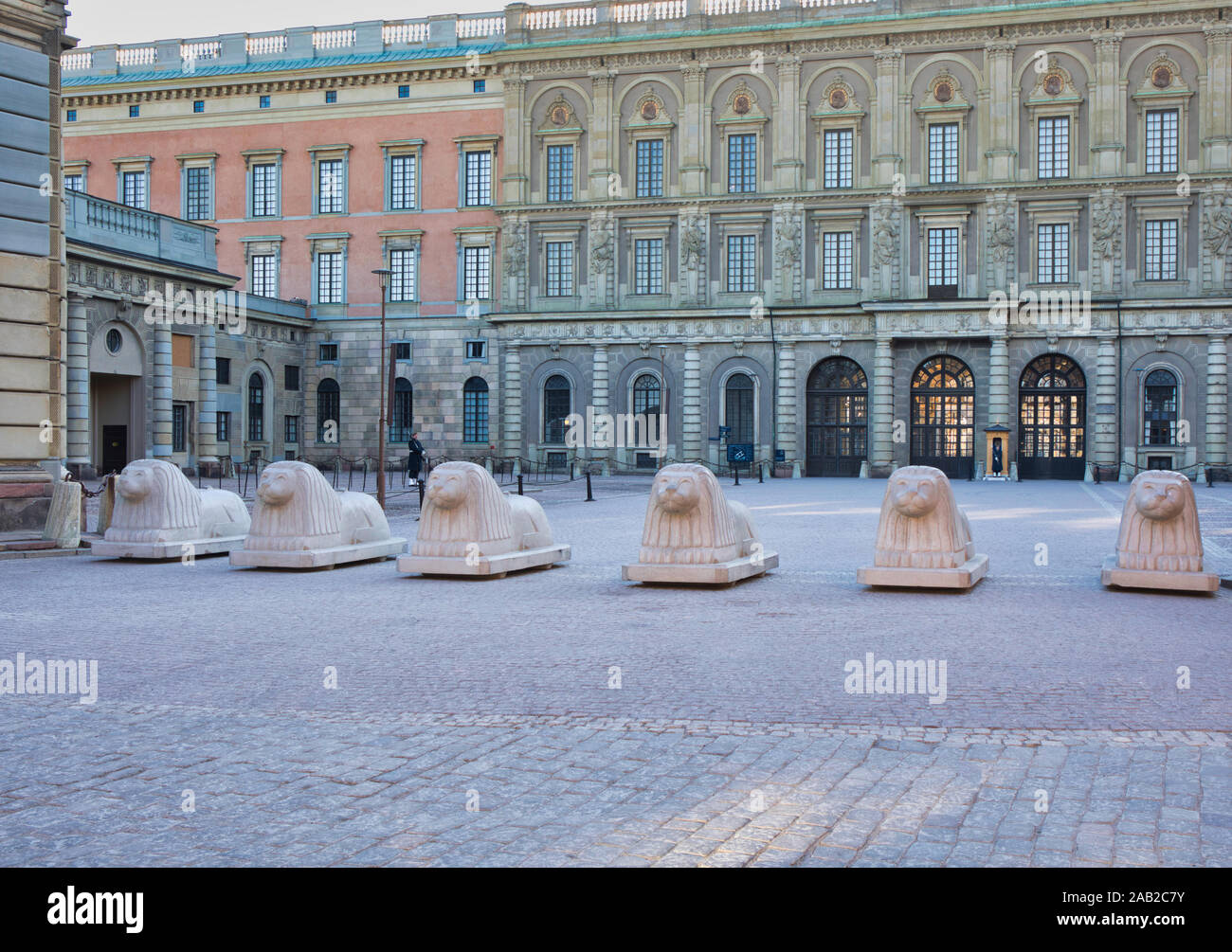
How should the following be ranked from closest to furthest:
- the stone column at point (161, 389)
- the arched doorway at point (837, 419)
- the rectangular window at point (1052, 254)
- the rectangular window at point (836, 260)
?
the stone column at point (161, 389) → the rectangular window at point (1052, 254) → the rectangular window at point (836, 260) → the arched doorway at point (837, 419)

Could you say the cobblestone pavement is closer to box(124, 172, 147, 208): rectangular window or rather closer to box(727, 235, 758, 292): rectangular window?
box(727, 235, 758, 292): rectangular window

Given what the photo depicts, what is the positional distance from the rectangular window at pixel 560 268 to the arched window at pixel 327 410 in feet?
36.4

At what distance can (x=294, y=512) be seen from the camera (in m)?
15.8

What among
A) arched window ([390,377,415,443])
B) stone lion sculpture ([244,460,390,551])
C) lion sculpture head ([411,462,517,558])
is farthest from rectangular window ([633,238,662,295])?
lion sculpture head ([411,462,517,558])

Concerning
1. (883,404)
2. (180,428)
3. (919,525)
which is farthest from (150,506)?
(883,404)

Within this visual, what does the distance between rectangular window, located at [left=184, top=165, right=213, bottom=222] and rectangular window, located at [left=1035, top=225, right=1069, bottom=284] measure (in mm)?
37143

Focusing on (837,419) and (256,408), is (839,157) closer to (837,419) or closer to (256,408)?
(837,419)

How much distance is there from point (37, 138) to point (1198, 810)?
18356 mm

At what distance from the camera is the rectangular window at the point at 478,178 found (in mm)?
54406

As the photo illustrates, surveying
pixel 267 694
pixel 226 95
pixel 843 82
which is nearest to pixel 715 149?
pixel 843 82

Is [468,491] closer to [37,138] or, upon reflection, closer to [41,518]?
[41,518]

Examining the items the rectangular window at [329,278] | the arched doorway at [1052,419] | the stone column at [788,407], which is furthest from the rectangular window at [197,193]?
the arched doorway at [1052,419]

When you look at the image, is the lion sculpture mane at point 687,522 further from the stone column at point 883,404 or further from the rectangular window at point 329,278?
the rectangular window at point 329,278

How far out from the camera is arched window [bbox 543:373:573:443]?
53719 millimetres
